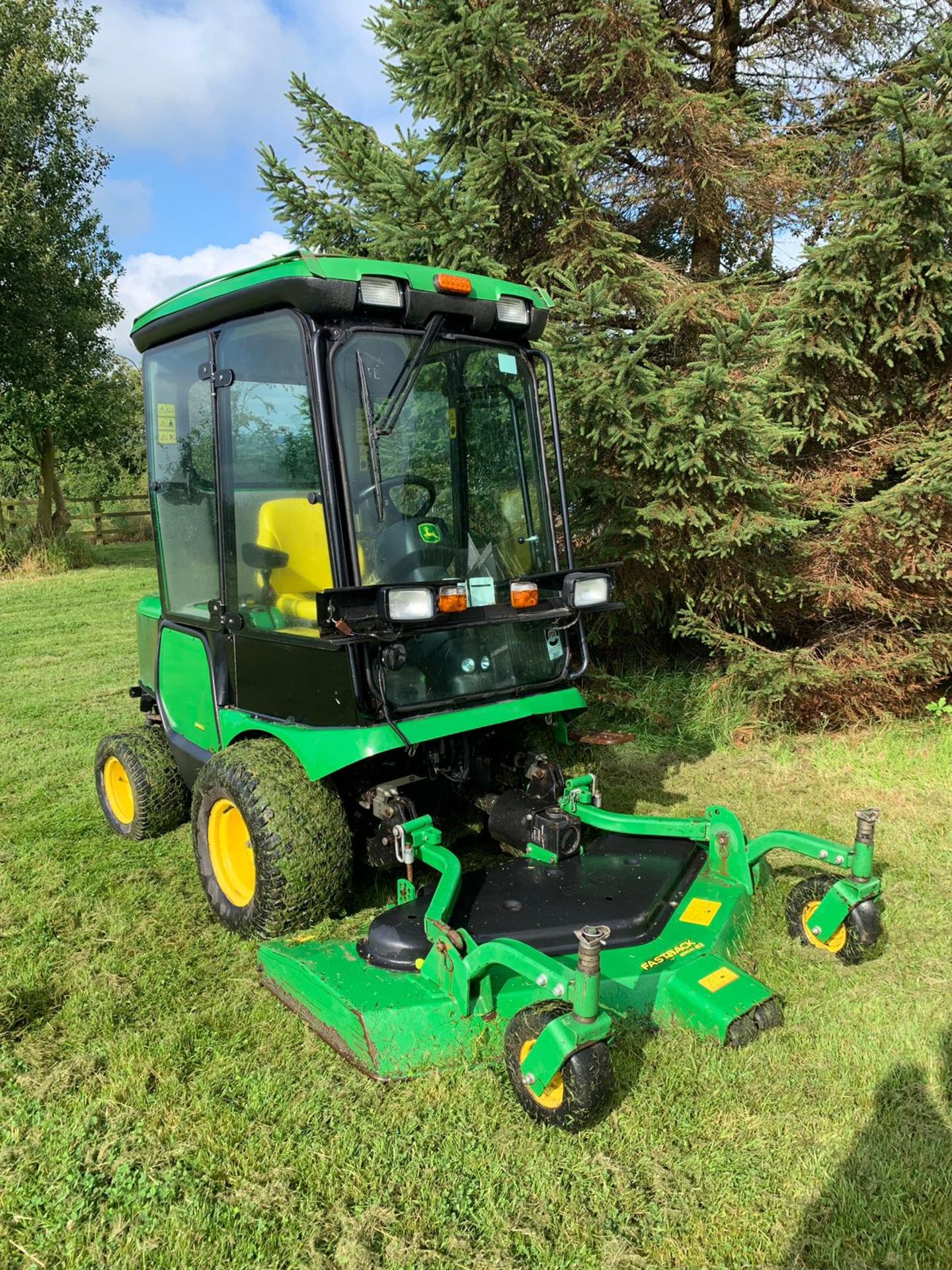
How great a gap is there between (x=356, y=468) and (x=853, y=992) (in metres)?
2.47

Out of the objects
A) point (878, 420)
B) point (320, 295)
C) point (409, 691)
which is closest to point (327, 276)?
point (320, 295)

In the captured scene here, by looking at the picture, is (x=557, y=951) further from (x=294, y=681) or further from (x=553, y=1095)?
(x=294, y=681)

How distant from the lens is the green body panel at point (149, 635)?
458 centimetres

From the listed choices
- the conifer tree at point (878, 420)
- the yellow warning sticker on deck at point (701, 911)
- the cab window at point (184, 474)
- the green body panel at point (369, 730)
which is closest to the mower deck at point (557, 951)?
the yellow warning sticker on deck at point (701, 911)

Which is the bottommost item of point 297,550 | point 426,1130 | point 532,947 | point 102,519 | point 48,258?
point 426,1130

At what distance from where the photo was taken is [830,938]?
314 cm

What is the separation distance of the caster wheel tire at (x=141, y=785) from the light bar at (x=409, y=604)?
2.13 meters

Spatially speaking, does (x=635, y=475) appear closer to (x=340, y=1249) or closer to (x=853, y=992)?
(x=853, y=992)

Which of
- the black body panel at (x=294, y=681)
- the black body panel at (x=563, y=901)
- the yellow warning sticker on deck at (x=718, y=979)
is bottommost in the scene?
the yellow warning sticker on deck at (x=718, y=979)

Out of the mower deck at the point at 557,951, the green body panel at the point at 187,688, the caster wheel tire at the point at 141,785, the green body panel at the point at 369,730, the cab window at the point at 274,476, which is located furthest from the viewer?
the caster wheel tire at the point at 141,785

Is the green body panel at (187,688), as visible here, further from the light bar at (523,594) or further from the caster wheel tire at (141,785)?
the light bar at (523,594)

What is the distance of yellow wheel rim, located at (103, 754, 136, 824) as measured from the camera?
457cm

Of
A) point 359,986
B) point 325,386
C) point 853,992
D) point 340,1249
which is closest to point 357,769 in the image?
point 359,986

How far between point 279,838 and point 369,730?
50cm
